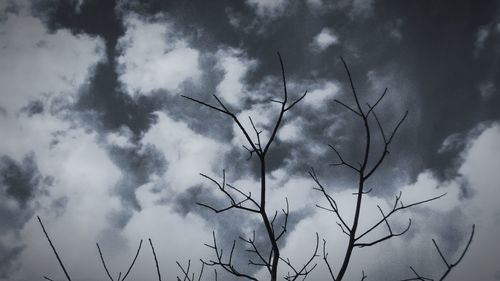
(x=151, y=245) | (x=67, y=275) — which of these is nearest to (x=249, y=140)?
(x=151, y=245)

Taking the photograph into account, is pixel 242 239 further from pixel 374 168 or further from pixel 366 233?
pixel 374 168

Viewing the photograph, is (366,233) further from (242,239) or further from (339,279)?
(242,239)

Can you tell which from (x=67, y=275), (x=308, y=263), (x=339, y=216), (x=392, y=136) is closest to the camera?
(x=67, y=275)

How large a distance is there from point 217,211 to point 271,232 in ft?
2.01

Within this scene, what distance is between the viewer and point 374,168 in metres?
2.84

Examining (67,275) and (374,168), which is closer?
(67,275)

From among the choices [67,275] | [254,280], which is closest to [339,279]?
[254,280]

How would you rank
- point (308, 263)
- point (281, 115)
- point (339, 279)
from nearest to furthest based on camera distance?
point (339, 279)
point (281, 115)
point (308, 263)

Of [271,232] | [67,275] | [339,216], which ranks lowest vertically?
[67,275]

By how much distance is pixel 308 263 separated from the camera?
3518 mm

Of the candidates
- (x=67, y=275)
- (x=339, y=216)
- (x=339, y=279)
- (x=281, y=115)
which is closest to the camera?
(x=67, y=275)

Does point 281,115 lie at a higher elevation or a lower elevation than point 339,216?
higher

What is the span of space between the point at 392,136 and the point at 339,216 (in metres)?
0.88

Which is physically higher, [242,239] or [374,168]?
[374,168]
